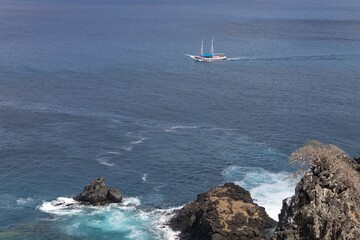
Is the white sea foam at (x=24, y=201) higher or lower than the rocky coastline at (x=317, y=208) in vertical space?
lower

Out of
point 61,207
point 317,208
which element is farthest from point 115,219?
point 317,208

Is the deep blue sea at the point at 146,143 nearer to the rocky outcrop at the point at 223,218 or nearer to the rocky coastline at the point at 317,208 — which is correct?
the rocky outcrop at the point at 223,218

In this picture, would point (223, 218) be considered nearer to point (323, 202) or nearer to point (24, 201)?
point (323, 202)

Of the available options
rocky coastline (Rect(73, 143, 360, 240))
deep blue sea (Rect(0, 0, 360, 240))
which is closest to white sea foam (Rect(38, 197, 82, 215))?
deep blue sea (Rect(0, 0, 360, 240))

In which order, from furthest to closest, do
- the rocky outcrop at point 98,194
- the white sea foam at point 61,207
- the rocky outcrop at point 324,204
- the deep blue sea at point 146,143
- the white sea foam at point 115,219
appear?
the rocky outcrop at point 98,194
the white sea foam at point 61,207
the deep blue sea at point 146,143
the white sea foam at point 115,219
the rocky outcrop at point 324,204

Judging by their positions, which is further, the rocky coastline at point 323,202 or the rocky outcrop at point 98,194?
the rocky outcrop at point 98,194

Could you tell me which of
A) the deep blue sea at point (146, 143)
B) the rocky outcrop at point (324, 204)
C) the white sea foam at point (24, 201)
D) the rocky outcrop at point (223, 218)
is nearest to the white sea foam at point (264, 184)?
the deep blue sea at point (146, 143)
